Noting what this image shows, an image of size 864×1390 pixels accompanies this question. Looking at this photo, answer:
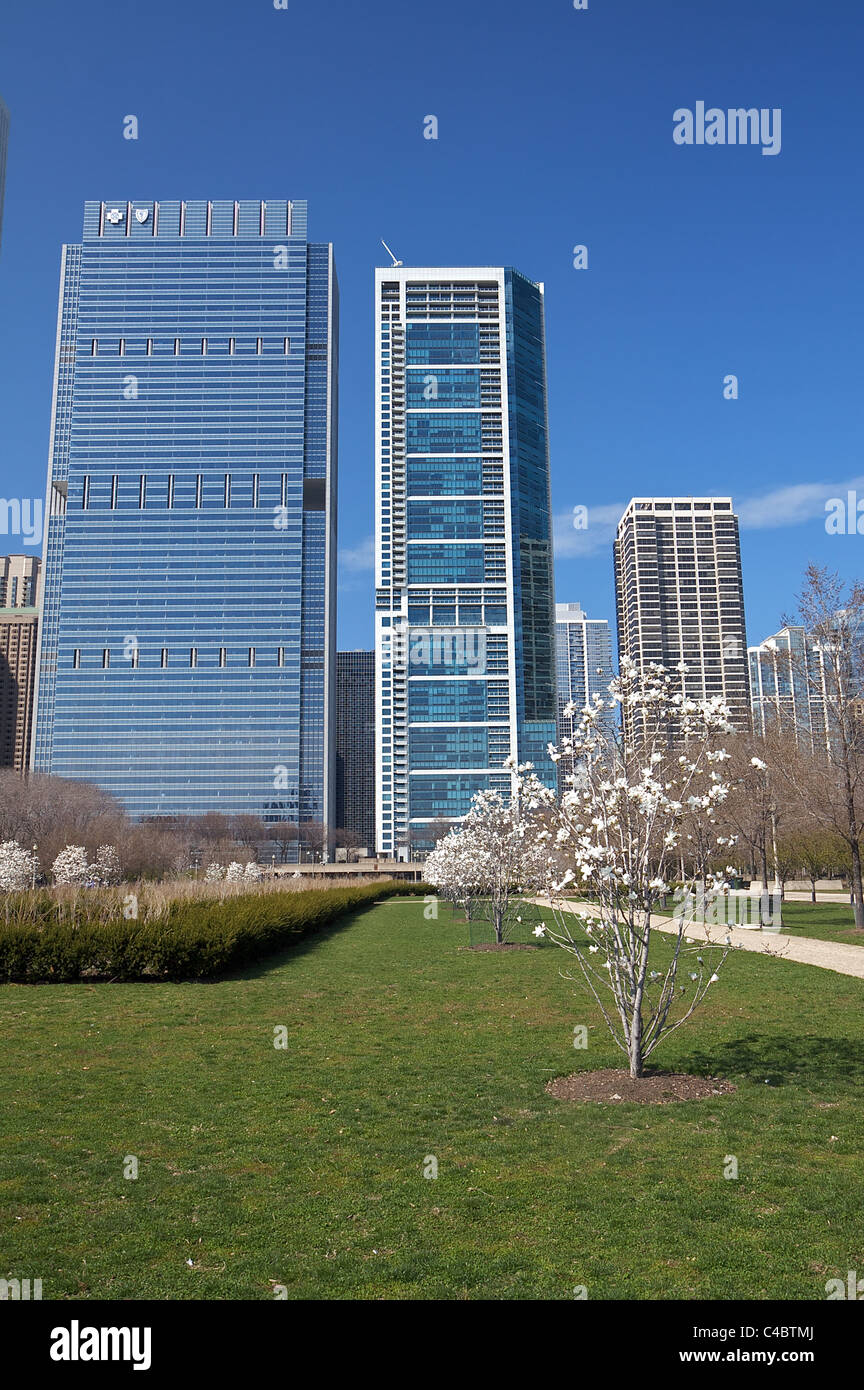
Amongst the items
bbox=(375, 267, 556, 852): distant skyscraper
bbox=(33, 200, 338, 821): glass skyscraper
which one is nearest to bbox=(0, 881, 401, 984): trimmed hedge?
bbox=(33, 200, 338, 821): glass skyscraper

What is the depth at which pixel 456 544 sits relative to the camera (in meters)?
164

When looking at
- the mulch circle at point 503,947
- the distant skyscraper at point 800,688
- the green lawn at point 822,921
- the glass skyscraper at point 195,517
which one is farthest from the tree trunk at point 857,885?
the glass skyscraper at point 195,517

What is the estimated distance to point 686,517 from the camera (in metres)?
157

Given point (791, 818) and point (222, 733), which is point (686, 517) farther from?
point (791, 818)

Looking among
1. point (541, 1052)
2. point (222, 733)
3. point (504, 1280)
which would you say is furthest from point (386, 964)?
point (222, 733)

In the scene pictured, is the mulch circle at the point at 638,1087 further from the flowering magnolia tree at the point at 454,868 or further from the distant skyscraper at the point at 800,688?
the distant skyscraper at the point at 800,688

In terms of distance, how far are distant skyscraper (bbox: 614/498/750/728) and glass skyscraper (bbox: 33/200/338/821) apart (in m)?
53.4

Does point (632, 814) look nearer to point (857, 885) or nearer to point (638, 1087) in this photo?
point (638, 1087)

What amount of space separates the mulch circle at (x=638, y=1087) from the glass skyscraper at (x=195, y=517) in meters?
140

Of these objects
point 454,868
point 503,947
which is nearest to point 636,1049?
point 503,947

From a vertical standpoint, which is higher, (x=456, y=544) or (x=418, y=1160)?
(x=456, y=544)

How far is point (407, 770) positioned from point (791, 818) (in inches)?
4919

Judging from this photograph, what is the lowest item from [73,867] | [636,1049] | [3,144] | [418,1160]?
[418,1160]

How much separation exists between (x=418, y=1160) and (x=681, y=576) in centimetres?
15547
